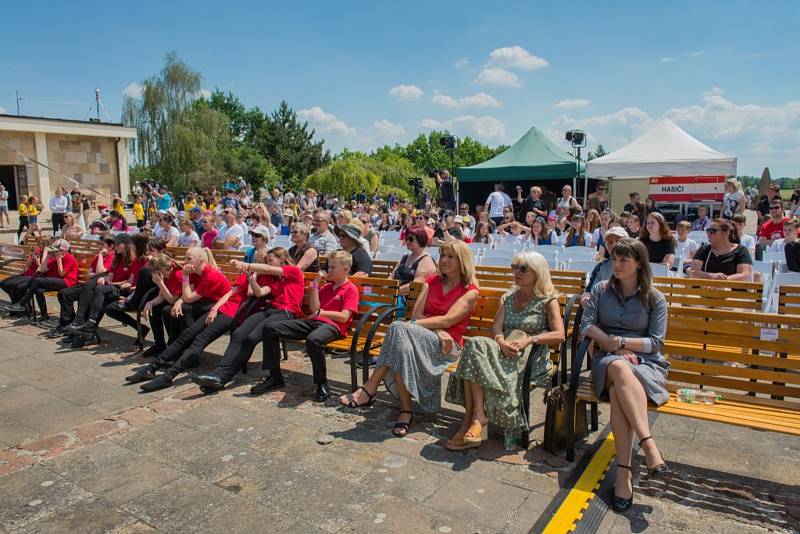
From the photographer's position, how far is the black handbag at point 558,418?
349 centimetres

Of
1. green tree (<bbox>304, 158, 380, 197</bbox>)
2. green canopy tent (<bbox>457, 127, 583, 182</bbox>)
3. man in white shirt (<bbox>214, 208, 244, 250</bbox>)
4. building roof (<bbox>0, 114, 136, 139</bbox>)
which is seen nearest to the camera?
man in white shirt (<bbox>214, 208, 244, 250</bbox>)

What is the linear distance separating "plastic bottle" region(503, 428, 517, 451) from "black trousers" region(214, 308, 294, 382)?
2.19 m

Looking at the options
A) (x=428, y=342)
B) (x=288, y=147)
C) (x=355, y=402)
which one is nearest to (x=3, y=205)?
(x=355, y=402)

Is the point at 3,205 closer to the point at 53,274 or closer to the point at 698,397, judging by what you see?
the point at 53,274

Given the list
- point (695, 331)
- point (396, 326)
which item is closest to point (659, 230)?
point (695, 331)

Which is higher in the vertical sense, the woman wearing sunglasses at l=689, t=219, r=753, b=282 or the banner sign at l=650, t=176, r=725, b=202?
the banner sign at l=650, t=176, r=725, b=202

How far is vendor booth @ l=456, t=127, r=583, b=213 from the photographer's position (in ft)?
53.3

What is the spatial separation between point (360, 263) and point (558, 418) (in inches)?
120

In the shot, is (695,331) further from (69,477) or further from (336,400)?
(69,477)

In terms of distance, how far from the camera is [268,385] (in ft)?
15.7

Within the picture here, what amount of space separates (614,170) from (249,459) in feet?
38.6

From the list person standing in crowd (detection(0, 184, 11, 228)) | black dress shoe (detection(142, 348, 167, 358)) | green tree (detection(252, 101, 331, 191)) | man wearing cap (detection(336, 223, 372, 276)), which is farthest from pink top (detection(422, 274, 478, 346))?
green tree (detection(252, 101, 331, 191))

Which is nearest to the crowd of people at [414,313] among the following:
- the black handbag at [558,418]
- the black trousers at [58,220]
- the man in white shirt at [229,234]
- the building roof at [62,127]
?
the black handbag at [558,418]

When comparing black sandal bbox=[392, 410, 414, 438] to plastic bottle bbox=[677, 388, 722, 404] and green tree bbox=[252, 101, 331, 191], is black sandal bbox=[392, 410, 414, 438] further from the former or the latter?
green tree bbox=[252, 101, 331, 191]
